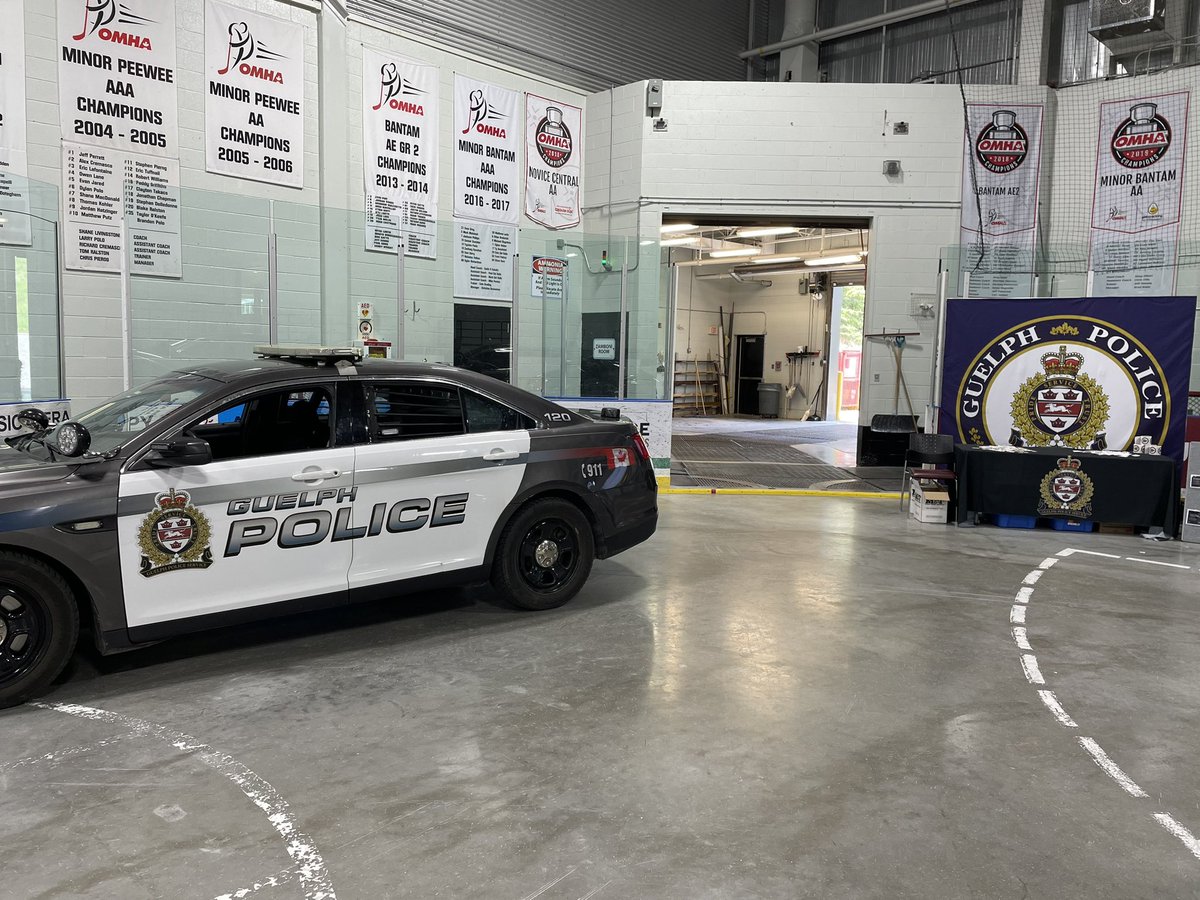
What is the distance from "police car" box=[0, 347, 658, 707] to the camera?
3.70m

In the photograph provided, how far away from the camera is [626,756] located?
3402 millimetres

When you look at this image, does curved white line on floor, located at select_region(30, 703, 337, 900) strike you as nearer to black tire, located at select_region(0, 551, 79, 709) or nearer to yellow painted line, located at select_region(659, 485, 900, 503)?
black tire, located at select_region(0, 551, 79, 709)

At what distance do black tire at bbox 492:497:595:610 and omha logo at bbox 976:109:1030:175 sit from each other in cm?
963

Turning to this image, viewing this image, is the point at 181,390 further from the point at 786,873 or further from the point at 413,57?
the point at 413,57

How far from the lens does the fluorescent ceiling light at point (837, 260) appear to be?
19.5m

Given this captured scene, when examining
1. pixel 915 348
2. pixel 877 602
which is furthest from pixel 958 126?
pixel 877 602

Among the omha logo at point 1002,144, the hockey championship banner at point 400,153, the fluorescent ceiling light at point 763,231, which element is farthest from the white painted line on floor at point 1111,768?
the fluorescent ceiling light at point 763,231

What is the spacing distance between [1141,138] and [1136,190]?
0.66 m

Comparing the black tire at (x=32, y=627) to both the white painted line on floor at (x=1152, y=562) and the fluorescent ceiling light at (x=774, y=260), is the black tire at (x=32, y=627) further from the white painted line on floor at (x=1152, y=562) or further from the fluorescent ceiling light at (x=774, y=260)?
the fluorescent ceiling light at (x=774, y=260)

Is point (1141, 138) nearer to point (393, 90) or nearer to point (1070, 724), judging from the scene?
point (393, 90)

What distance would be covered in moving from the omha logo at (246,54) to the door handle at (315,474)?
21.3ft

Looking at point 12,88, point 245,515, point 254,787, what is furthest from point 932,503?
point 12,88

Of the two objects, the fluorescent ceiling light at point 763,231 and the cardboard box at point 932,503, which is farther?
the fluorescent ceiling light at point 763,231

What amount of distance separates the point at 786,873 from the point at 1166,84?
488 inches
